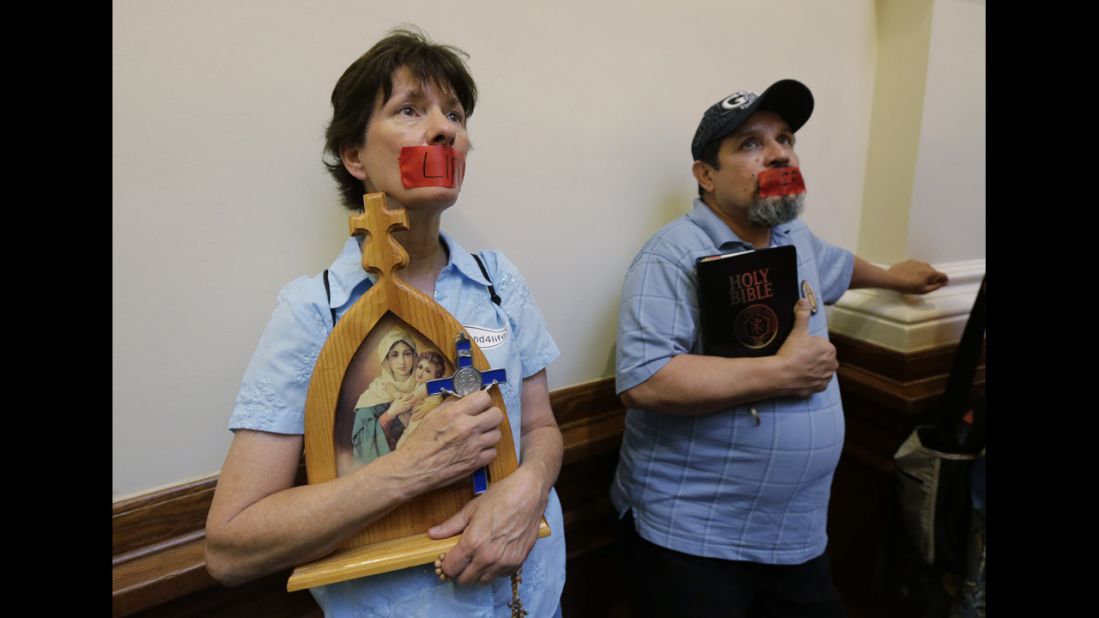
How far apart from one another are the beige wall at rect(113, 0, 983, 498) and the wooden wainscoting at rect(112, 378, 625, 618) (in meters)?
0.04

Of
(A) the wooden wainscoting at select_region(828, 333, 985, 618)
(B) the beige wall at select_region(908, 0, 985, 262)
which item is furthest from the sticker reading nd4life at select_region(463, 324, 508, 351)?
(B) the beige wall at select_region(908, 0, 985, 262)

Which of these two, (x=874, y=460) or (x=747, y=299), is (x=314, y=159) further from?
(x=874, y=460)

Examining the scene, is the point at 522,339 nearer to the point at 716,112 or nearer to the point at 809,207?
the point at 716,112

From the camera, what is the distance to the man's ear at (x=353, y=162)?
716 millimetres

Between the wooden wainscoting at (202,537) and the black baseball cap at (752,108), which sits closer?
the wooden wainscoting at (202,537)

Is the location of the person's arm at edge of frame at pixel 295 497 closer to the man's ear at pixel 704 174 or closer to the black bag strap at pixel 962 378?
the man's ear at pixel 704 174

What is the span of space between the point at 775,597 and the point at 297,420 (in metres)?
1.00

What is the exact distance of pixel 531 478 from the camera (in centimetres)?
71

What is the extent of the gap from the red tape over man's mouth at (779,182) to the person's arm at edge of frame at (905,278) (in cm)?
48

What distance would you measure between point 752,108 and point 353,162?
29.4 inches

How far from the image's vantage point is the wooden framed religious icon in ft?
2.06

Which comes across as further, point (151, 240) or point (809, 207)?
point (809, 207)

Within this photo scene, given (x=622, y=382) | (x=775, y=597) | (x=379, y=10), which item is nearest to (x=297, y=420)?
(x=622, y=382)

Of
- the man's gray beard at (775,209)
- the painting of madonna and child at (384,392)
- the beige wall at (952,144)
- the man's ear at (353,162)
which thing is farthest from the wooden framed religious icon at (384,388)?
the beige wall at (952,144)
